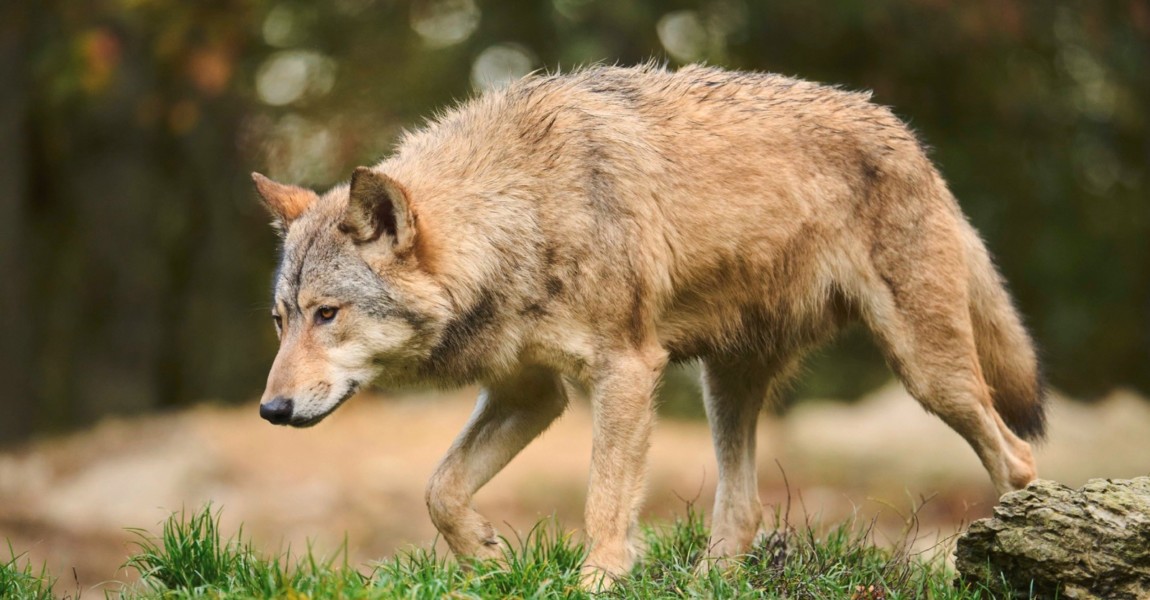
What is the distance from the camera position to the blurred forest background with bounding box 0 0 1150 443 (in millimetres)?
14523

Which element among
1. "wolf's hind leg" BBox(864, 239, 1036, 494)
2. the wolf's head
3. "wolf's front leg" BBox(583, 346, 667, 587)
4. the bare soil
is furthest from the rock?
the bare soil

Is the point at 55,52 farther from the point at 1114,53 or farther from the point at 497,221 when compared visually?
the point at 1114,53

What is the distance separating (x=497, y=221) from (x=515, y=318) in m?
0.44

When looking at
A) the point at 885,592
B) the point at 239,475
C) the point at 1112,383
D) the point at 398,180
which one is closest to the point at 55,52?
the point at 239,475

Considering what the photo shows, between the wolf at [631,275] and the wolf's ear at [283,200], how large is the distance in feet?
0.04

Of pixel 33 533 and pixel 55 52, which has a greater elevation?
pixel 55 52

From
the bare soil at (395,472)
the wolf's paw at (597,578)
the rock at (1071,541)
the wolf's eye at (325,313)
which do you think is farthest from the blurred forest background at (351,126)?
the rock at (1071,541)

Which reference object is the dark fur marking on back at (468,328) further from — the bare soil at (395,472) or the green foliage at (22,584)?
the bare soil at (395,472)

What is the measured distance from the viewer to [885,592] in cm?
523

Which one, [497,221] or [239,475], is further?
[239,475]

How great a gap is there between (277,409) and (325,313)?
469 millimetres

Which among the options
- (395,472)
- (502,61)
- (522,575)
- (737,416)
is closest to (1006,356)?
(737,416)

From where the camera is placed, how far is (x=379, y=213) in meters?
5.39

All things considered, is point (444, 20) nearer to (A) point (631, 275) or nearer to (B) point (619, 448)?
(A) point (631, 275)
